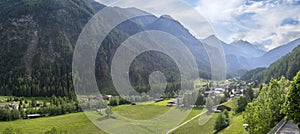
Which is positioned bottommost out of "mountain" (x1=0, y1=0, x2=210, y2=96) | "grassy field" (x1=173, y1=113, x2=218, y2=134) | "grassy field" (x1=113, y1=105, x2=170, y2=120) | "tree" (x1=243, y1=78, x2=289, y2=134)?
"grassy field" (x1=173, y1=113, x2=218, y2=134)

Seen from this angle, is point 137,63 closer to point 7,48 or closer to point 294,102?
point 7,48

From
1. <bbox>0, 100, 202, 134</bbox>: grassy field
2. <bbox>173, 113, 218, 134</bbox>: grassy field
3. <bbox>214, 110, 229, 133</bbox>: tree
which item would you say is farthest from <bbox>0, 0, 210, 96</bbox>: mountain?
<bbox>214, 110, 229, 133</bbox>: tree

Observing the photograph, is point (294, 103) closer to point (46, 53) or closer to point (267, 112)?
point (267, 112)

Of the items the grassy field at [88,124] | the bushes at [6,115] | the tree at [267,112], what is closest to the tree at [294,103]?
the tree at [267,112]

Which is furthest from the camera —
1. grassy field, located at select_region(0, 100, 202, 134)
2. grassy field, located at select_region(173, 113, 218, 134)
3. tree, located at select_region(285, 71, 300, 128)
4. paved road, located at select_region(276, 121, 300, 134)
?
grassy field, located at select_region(173, 113, 218, 134)

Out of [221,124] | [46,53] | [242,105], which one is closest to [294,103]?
[221,124]

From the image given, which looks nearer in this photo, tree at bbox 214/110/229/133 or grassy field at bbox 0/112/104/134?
tree at bbox 214/110/229/133

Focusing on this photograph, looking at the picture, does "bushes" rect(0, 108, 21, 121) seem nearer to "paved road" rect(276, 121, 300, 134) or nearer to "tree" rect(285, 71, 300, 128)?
"paved road" rect(276, 121, 300, 134)

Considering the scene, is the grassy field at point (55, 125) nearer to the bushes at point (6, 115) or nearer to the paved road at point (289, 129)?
the bushes at point (6, 115)

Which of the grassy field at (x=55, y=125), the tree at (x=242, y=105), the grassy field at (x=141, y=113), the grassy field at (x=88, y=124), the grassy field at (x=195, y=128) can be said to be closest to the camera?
the grassy field at (x=88, y=124)
